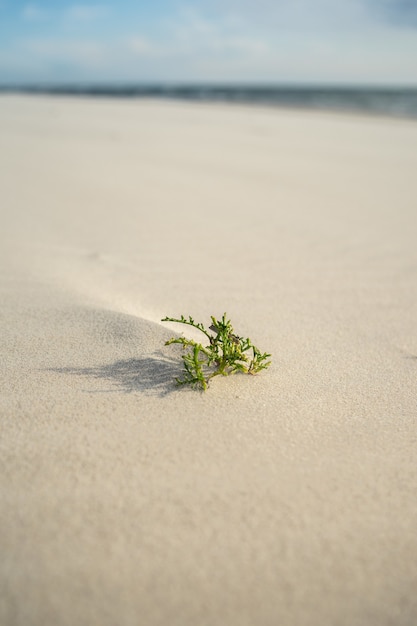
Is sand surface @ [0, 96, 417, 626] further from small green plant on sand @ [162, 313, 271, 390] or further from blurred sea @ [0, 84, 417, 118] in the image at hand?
blurred sea @ [0, 84, 417, 118]

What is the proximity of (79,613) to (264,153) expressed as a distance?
573cm

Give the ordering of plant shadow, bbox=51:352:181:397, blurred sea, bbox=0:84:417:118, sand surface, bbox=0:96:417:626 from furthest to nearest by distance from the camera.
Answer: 1. blurred sea, bbox=0:84:417:118
2. plant shadow, bbox=51:352:181:397
3. sand surface, bbox=0:96:417:626

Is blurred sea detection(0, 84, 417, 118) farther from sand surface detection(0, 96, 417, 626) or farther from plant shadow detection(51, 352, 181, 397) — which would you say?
plant shadow detection(51, 352, 181, 397)

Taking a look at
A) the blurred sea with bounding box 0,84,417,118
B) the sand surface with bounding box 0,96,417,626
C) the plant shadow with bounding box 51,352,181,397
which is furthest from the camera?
the blurred sea with bounding box 0,84,417,118

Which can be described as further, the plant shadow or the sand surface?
the plant shadow

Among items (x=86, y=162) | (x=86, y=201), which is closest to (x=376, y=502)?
(x=86, y=201)

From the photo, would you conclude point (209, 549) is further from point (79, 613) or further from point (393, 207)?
point (393, 207)

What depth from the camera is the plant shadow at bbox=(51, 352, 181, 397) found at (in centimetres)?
139

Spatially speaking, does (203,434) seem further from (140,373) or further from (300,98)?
(300,98)

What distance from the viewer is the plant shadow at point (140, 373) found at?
1.39 meters

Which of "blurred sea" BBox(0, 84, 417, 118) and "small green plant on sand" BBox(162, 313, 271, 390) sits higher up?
"blurred sea" BBox(0, 84, 417, 118)

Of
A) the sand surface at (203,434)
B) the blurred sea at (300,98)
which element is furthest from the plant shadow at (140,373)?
the blurred sea at (300,98)

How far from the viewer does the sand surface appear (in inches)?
35.3

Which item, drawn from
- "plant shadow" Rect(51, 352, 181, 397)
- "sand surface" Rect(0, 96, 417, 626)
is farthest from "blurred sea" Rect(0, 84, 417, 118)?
"plant shadow" Rect(51, 352, 181, 397)
